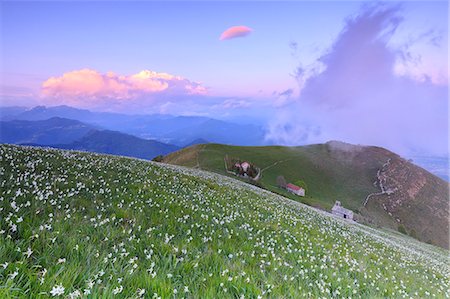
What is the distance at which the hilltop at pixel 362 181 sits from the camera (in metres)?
142

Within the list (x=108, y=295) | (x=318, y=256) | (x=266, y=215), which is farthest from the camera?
(x=266, y=215)

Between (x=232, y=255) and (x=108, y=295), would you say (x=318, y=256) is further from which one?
(x=108, y=295)

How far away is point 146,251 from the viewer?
6648 mm

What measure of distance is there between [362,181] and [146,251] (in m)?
185

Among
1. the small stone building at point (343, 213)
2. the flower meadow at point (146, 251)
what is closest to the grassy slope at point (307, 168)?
the small stone building at point (343, 213)

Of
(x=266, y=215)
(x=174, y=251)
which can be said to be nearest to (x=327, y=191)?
(x=266, y=215)

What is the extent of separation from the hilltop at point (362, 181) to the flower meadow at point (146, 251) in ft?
377

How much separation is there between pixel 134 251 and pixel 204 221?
4.21m

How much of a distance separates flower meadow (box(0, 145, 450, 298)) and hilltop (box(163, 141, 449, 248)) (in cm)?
11490

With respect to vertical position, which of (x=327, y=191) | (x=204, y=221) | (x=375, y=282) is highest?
(x=204, y=221)

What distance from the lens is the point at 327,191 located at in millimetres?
151000

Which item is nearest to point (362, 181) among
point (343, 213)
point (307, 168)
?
point (307, 168)

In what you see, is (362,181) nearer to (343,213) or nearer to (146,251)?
(343,213)

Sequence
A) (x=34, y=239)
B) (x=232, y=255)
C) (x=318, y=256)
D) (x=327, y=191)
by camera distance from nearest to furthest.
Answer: (x=34, y=239) → (x=232, y=255) → (x=318, y=256) → (x=327, y=191)
